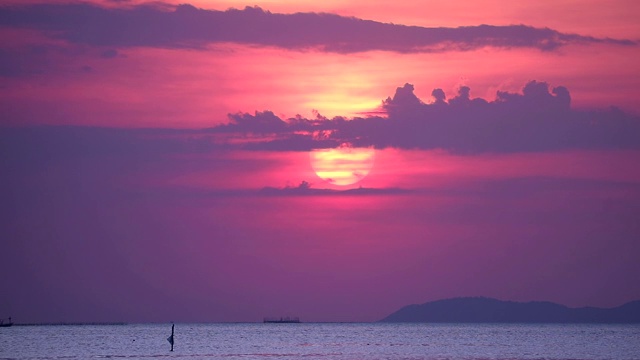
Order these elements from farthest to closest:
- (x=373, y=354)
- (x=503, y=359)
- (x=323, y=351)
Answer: (x=323, y=351)
(x=373, y=354)
(x=503, y=359)

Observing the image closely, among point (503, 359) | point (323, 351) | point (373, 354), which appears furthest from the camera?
point (323, 351)

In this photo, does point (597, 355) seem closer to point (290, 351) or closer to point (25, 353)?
point (290, 351)

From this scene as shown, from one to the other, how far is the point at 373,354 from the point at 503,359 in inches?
863

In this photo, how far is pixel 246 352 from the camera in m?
177

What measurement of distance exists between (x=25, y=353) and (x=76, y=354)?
421 inches

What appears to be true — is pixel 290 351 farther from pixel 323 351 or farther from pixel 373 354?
pixel 373 354

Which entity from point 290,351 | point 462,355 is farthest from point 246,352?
point 462,355

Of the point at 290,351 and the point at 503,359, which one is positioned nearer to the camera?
the point at 503,359

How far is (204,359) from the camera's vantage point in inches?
6147

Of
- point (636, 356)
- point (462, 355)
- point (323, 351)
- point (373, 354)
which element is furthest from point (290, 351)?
point (636, 356)

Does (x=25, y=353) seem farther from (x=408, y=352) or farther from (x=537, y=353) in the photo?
(x=537, y=353)

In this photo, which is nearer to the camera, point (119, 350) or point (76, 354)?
point (76, 354)

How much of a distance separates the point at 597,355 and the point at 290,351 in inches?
1920

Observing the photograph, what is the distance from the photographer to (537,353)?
576 ft
